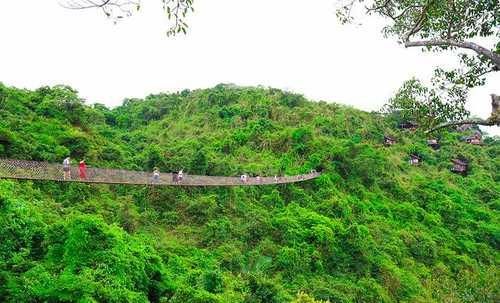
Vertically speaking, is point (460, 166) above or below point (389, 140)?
below

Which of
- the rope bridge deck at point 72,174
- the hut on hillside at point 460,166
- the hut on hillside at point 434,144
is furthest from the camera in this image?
the hut on hillside at point 434,144

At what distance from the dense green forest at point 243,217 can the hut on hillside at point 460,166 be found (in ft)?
2.97

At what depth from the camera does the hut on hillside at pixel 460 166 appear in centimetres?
3193

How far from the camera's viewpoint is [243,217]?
1647cm

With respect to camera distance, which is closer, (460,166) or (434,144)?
(460,166)

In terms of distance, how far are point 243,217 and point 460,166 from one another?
20813mm

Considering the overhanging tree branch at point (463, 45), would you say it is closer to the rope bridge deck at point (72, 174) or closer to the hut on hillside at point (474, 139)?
the rope bridge deck at point (72, 174)

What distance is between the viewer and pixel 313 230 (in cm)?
1609

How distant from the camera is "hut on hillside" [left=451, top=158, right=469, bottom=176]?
31931 mm

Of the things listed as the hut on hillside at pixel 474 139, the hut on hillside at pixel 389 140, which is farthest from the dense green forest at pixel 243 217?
the hut on hillside at pixel 474 139

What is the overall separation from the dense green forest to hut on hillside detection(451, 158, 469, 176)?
35.7 inches

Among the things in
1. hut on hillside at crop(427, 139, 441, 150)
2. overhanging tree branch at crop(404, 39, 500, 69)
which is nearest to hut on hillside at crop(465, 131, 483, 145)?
hut on hillside at crop(427, 139, 441, 150)

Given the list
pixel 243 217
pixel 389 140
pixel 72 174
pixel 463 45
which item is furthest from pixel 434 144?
pixel 463 45

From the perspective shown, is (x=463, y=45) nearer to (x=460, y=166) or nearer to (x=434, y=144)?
(x=460, y=166)
